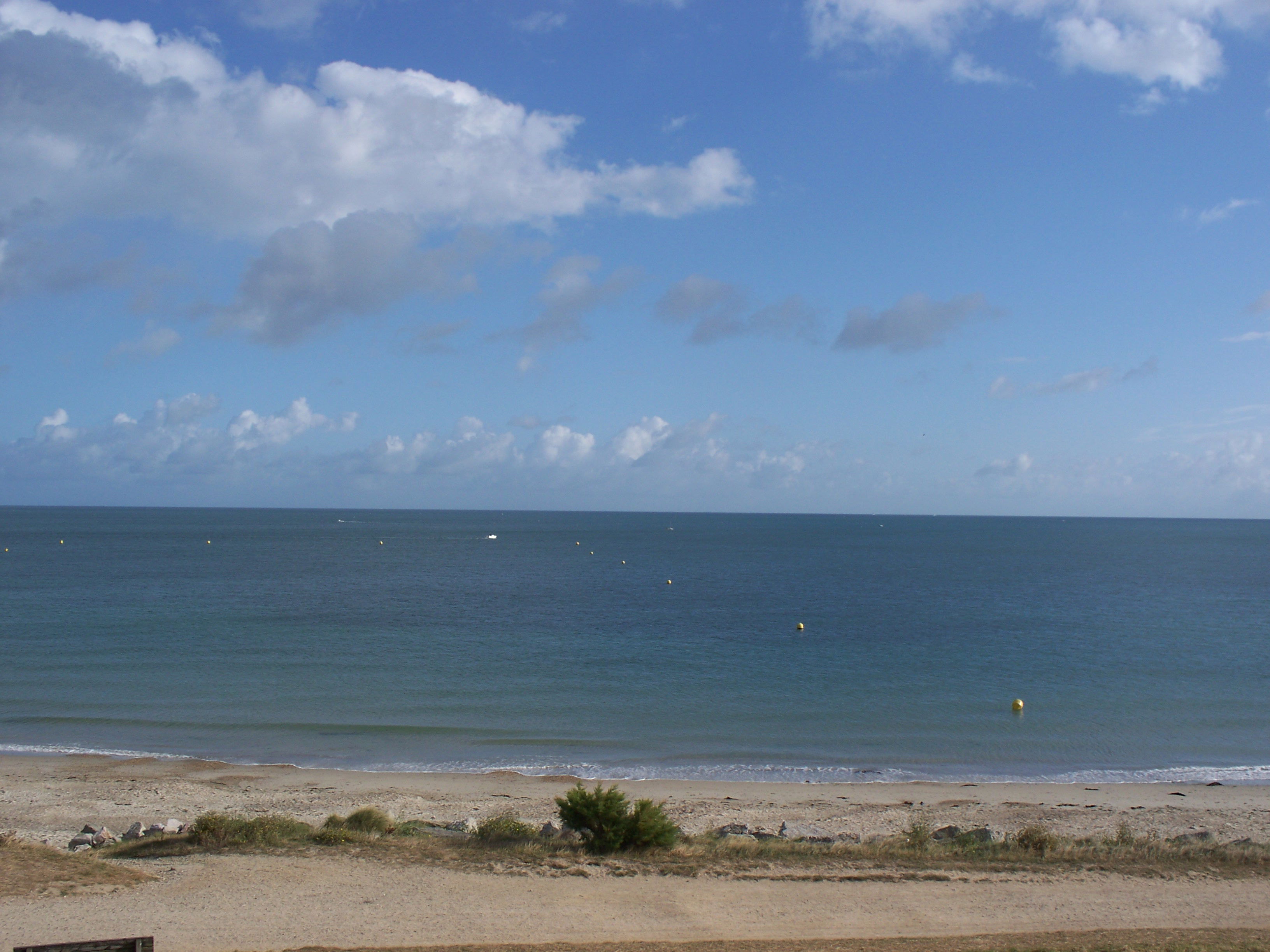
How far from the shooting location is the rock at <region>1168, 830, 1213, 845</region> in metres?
15.2

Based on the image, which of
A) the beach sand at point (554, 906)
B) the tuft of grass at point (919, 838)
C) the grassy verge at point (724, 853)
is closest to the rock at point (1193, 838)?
the grassy verge at point (724, 853)

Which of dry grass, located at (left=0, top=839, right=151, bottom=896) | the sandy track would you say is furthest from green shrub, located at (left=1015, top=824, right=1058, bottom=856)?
dry grass, located at (left=0, top=839, right=151, bottom=896)

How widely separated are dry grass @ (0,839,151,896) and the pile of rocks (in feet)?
3.77

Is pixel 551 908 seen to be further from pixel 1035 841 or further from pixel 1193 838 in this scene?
pixel 1193 838

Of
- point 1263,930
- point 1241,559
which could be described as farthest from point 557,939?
point 1241,559

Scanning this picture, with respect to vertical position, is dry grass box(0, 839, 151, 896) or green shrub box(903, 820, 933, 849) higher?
dry grass box(0, 839, 151, 896)

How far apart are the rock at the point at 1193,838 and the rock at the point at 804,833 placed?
19.9 ft

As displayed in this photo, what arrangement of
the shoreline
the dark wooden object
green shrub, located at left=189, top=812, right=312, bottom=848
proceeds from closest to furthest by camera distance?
the dark wooden object
green shrub, located at left=189, top=812, right=312, bottom=848
the shoreline

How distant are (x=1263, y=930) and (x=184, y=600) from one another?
58.6m

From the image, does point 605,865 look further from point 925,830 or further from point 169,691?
point 169,691

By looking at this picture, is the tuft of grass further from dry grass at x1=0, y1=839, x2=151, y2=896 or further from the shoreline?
dry grass at x1=0, y1=839, x2=151, y2=896

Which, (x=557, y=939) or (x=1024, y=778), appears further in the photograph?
(x=1024, y=778)

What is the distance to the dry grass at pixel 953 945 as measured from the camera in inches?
402

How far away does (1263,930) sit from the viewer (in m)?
11.2
